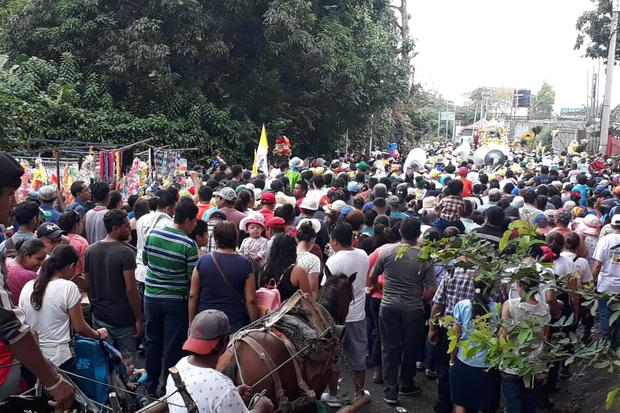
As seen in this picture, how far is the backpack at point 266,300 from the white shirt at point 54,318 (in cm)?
150

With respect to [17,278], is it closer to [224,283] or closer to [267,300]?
[224,283]

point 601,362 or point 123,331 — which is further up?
point 601,362

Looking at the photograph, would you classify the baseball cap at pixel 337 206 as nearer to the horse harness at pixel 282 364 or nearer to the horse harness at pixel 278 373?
the horse harness at pixel 282 364

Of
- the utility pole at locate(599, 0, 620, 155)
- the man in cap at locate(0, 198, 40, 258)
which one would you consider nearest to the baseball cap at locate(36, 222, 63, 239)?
the man in cap at locate(0, 198, 40, 258)

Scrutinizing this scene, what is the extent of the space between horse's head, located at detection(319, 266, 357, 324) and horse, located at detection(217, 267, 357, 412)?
519 millimetres

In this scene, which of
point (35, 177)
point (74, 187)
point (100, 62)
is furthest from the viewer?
point (100, 62)

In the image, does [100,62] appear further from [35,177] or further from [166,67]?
[35,177]

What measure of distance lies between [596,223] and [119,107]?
15.2 m

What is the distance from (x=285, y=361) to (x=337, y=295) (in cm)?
127

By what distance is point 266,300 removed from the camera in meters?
5.48

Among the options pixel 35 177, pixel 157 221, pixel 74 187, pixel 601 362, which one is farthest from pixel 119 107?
pixel 601 362

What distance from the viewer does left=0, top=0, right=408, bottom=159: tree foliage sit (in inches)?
745

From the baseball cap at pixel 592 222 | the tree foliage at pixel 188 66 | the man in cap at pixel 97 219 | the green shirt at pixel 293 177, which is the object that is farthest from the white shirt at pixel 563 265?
the tree foliage at pixel 188 66

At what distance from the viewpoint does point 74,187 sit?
8.59 metres
